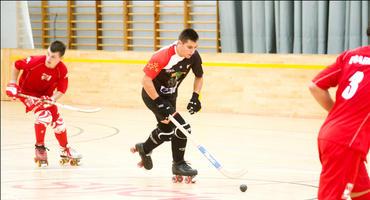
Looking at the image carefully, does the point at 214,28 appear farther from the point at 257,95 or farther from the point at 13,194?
the point at 13,194

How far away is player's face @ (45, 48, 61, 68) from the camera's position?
28.8 ft

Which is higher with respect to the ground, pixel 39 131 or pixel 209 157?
pixel 209 157

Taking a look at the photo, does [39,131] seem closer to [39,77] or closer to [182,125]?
[39,77]

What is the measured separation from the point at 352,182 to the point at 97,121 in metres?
10.4

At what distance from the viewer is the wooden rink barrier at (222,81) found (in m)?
15.4

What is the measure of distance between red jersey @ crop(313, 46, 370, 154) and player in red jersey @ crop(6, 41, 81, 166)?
4.84 m

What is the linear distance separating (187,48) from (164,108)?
62 cm

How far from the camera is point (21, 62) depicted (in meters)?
8.93

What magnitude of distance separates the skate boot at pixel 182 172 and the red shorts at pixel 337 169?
3.65m

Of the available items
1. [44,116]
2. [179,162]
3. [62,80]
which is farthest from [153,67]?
[44,116]

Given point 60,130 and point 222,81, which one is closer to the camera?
point 60,130

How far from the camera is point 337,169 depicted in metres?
4.45

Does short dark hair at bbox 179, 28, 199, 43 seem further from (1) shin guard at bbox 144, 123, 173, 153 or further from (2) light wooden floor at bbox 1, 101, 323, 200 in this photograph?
(2) light wooden floor at bbox 1, 101, 323, 200

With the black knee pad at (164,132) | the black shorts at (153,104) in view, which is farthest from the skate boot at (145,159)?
the black shorts at (153,104)
